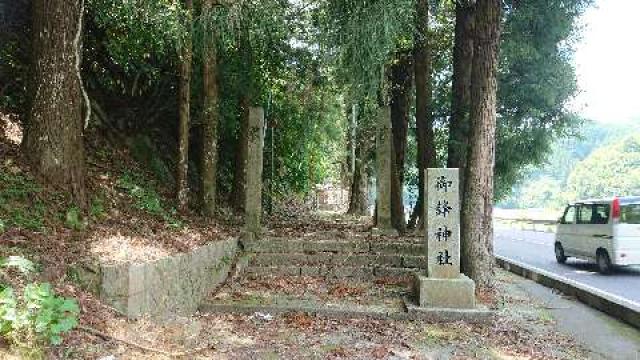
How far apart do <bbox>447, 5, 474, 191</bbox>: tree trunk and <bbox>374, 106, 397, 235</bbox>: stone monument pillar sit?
1.38 m

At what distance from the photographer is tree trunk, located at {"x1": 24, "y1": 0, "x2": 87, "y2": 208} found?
21.4ft

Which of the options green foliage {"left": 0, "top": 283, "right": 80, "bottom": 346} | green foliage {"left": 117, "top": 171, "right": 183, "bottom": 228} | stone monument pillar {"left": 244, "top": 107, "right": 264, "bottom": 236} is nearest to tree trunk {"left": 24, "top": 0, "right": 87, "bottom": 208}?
green foliage {"left": 117, "top": 171, "right": 183, "bottom": 228}

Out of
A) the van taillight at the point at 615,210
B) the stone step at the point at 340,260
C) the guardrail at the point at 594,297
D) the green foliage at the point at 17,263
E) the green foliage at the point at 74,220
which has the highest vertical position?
the van taillight at the point at 615,210

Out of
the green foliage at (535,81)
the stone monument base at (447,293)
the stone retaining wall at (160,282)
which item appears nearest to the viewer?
the stone retaining wall at (160,282)

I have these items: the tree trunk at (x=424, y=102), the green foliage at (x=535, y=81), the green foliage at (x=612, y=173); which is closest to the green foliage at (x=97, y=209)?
the tree trunk at (x=424, y=102)

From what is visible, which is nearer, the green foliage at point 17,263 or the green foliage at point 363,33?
the green foliage at point 17,263

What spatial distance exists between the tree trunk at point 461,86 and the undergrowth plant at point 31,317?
Answer: 8.71m

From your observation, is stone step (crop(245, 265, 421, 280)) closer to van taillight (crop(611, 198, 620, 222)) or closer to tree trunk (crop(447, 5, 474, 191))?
tree trunk (crop(447, 5, 474, 191))

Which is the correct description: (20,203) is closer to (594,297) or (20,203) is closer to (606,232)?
(594,297)

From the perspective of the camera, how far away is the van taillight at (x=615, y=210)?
40.2ft

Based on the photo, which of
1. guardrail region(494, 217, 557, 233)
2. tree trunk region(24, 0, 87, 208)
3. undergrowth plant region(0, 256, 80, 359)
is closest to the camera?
undergrowth plant region(0, 256, 80, 359)

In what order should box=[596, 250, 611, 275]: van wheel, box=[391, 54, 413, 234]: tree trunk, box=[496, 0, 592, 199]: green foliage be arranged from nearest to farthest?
box=[596, 250, 611, 275]: van wheel, box=[496, 0, 592, 199]: green foliage, box=[391, 54, 413, 234]: tree trunk

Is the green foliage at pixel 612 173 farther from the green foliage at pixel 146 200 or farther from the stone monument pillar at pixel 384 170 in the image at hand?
the green foliage at pixel 146 200

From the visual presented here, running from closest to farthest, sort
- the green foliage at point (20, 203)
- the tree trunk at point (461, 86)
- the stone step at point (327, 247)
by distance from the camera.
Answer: the green foliage at point (20, 203), the stone step at point (327, 247), the tree trunk at point (461, 86)
